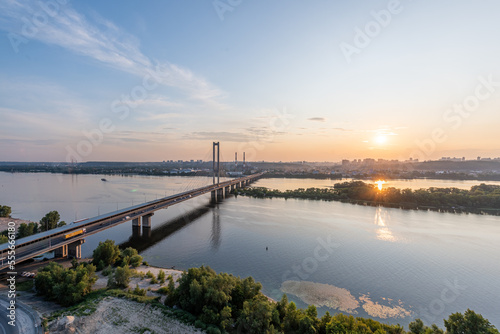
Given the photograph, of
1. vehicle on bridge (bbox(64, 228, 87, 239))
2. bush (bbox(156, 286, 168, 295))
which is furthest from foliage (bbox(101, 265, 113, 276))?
vehicle on bridge (bbox(64, 228, 87, 239))

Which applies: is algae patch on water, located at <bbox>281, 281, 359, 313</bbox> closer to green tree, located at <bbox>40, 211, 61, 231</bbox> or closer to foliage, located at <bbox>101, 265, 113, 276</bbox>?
foliage, located at <bbox>101, 265, 113, 276</bbox>

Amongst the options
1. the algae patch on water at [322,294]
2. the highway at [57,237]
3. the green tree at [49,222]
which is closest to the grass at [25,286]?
the highway at [57,237]

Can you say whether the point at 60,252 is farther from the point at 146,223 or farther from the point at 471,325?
the point at 471,325

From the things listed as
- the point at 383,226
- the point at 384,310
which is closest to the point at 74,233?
the point at 384,310

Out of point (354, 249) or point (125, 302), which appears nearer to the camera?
point (125, 302)

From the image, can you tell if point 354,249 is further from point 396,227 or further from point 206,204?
point 206,204

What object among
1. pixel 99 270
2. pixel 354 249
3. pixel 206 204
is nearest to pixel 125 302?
pixel 99 270

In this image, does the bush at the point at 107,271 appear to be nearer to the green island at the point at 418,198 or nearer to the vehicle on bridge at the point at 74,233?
the vehicle on bridge at the point at 74,233
